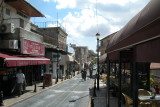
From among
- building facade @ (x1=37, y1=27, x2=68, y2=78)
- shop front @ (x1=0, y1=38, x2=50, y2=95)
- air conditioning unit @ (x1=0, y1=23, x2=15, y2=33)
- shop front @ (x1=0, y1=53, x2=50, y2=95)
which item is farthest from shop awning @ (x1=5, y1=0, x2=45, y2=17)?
shop front @ (x1=0, y1=53, x2=50, y2=95)

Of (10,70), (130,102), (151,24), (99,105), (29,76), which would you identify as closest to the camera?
(151,24)

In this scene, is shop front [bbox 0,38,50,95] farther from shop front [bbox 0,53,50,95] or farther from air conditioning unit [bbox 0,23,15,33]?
air conditioning unit [bbox 0,23,15,33]

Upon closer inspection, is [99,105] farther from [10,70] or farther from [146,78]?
[10,70]

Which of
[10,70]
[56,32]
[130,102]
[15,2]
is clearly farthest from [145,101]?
[56,32]

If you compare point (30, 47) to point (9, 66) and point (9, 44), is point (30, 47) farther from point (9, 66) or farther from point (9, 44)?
point (9, 66)

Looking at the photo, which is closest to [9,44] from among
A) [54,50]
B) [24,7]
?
[24,7]

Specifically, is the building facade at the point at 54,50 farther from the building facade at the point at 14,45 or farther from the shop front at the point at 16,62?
the building facade at the point at 14,45

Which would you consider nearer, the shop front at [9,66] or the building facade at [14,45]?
the shop front at [9,66]

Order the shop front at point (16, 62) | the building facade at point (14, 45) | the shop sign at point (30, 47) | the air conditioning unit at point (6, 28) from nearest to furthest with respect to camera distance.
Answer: the shop front at point (16, 62) → the building facade at point (14, 45) → the air conditioning unit at point (6, 28) → the shop sign at point (30, 47)

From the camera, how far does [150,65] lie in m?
10.8

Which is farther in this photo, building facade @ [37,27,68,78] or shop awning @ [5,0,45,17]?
building facade @ [37,27,68,78]

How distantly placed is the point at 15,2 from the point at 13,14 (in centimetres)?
161

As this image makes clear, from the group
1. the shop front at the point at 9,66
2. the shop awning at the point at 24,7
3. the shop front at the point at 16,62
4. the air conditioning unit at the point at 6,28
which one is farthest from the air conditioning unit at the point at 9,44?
the shop awning at the point at 24,7

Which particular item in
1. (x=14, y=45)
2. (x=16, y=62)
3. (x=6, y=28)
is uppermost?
(x=6, y=28)
